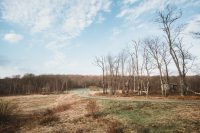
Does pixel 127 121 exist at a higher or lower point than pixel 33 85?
lower

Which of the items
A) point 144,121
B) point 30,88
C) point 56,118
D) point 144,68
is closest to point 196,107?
point 144,121

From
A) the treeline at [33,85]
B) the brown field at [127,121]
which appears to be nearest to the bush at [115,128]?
the brown field at [127,121]

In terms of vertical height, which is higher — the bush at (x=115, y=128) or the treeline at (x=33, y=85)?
the treeline at (x=33, y=85)

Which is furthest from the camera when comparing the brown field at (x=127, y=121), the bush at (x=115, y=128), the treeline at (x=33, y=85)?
the treeline at (x=33, y=85)

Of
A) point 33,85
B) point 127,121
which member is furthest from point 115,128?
point 33,85

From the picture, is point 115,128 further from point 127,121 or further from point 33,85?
point 33,85

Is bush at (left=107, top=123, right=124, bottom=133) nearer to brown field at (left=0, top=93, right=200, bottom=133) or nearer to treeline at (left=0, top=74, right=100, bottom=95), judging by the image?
brown field at (left=0, top=93, right=200, bottom=133)

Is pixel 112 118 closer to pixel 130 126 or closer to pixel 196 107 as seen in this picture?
pixel 130 126

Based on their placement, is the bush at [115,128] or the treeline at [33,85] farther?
the treeline at [33,85]

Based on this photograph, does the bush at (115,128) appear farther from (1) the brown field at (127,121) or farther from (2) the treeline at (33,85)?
(2) the treeline at (33,85)

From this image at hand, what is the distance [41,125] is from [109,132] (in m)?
9.22

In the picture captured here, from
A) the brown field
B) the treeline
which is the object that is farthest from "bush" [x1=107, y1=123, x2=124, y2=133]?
the treeline

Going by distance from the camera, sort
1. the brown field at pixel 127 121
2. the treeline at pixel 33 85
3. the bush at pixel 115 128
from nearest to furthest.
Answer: the brown field at pixel 127 121
the bush at pixel 115 128
the treeline at pixel 33 85

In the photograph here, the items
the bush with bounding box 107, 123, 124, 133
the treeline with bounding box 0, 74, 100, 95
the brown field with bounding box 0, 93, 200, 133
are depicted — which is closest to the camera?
the brown field with bounding box 0, 93, 200, 133
